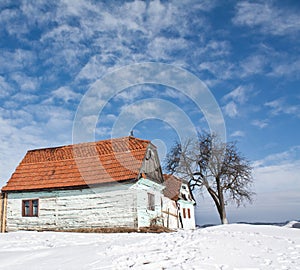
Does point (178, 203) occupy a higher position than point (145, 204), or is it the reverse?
point (178, 203)

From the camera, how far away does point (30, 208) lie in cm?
2061

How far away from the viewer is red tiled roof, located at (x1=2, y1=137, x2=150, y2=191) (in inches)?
779

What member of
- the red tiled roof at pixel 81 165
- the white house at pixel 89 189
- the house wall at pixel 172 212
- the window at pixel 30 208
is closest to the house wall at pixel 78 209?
the white house at pixel 89 189

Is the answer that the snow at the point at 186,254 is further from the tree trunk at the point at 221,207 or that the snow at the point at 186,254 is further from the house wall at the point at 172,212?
the house wall at the point at 172,212

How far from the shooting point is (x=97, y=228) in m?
18.8

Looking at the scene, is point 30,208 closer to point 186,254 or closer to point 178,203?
point 178,203

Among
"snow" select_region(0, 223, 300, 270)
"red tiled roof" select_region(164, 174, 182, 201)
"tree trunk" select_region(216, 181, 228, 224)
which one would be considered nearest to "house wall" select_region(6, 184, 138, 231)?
"snow" select_region(0, 223, 300, 270)

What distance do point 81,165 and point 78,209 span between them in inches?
120

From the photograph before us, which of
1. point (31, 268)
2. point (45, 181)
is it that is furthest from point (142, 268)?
point (45, 181)

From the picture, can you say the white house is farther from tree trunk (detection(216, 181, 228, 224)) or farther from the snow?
the snow

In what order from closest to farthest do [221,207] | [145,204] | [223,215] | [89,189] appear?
1. [145,204]
2. [89,189]
3. [223,215]
4. [221,207]

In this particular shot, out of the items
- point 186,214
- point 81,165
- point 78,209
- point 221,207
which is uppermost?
point 81,165

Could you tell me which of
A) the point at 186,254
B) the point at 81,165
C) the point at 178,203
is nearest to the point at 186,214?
the point at 178,203

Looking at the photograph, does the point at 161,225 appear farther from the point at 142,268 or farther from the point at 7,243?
the point at 142,268
